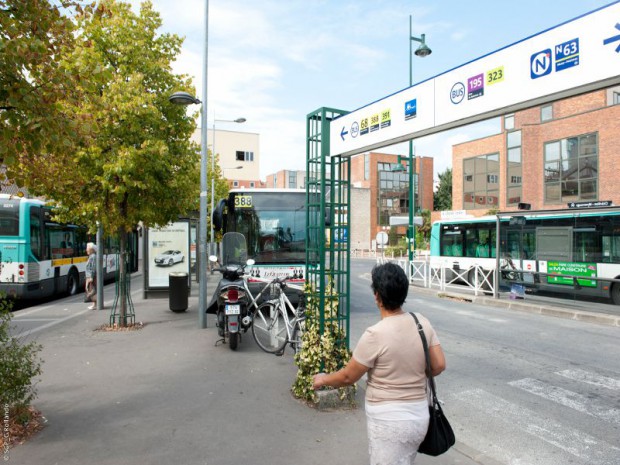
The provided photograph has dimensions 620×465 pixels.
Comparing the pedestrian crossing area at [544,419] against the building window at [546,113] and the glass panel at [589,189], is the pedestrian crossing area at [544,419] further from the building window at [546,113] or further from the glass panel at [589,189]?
the building window at [546,113]

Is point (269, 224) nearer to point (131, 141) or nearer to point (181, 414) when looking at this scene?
point (131, 141)

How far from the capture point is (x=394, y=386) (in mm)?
2340

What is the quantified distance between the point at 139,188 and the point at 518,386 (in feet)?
24.1

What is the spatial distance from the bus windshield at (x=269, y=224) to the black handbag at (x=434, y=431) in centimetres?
821

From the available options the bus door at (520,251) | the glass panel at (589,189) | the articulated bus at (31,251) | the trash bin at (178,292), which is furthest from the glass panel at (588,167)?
the articulated bus at (31,251)

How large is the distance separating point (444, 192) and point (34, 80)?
7380 centimetres

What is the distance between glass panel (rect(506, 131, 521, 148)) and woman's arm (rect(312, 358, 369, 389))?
35.5 m

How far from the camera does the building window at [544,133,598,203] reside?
92.7 feet

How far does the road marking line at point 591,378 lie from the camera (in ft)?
19.8

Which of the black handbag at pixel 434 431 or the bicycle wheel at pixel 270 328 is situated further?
the bicycle wheel at pixel 270 328

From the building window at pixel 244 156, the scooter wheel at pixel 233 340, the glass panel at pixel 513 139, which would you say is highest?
the building window at pixel 244 156

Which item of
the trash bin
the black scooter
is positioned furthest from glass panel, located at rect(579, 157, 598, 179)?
the black scooter

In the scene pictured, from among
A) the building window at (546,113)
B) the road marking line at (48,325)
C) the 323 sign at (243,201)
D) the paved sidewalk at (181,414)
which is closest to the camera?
the paved sidewalk at (181,414)

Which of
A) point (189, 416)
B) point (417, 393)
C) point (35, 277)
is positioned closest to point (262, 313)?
point (189, 416)
